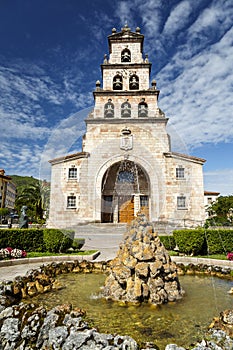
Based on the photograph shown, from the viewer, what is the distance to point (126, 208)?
79.2 ft

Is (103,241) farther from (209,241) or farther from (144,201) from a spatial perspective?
(144,201)

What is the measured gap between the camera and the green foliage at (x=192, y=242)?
36.2 feet

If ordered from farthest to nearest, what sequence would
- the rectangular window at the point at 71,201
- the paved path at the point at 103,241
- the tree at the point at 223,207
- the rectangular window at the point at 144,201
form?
the tree at the point at 223,207
the rectangular window at the point at 144,201
the rectangular window at the point at 71,201
the paved path at the point at 103,241

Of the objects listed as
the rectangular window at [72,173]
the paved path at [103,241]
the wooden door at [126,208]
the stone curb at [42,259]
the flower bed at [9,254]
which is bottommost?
the paved path at [103,241]

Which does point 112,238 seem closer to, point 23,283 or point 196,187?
point 196,187

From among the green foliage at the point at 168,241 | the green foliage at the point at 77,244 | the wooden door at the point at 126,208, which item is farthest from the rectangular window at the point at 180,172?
the green foliage at the point at 77,244

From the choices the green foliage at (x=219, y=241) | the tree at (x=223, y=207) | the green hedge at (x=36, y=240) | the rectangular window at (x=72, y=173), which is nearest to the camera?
the green hedge at (x=36, y=240)

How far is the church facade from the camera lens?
71.3ft

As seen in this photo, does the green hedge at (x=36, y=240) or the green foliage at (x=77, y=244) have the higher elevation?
the green hedge at (x=36, y=240)

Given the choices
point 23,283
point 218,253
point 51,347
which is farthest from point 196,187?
point 51,347

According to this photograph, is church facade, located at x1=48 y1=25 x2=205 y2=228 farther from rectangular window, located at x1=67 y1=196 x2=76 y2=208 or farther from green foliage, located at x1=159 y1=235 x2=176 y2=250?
green foliage, located at x1=159 y1=235 x2=176 y2=250

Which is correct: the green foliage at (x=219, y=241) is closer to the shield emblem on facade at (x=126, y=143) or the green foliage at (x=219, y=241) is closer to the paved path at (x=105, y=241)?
the paved path at (x=105, y=241)

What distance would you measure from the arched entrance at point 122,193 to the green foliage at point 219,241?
39.1 feet

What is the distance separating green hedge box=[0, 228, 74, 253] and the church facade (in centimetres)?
958
